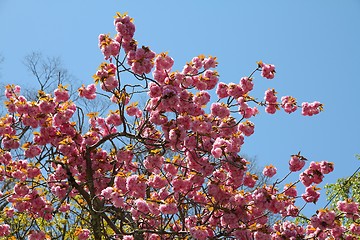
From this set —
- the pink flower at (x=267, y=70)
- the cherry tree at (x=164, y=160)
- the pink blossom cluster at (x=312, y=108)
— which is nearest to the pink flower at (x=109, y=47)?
the cherry tree at (x=164, y=160)

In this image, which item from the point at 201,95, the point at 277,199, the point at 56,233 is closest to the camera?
the point at 277,199

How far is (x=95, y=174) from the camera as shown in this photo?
15.4ft

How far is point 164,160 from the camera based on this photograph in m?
4.45

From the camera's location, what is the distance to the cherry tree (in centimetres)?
413

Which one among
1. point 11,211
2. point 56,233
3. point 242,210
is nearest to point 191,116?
point 242,210

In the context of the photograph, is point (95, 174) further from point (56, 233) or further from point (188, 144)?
point (56, 233)

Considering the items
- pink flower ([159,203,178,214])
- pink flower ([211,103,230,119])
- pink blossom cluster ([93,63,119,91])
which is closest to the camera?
pink flower ([159,203,178,214])

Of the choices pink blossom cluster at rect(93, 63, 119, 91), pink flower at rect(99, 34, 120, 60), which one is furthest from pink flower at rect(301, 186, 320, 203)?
pink flower at rect(99, 34, 120, 60)

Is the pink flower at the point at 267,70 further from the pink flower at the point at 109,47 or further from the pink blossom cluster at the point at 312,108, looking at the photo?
the pink flower at the point at 109,47

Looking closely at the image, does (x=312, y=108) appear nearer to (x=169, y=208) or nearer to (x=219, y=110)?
(x=219, y=110)

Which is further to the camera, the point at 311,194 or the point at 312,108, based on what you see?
the point at 312,108

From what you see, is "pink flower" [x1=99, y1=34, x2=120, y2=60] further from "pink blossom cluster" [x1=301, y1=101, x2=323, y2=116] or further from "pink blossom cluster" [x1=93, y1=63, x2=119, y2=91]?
"pink blossom cluster" [x1=301, y1=101, x2=323, y2=116]

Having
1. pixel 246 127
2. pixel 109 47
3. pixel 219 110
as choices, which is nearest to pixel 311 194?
pixel 246 127

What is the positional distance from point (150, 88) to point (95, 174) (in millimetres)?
1100
